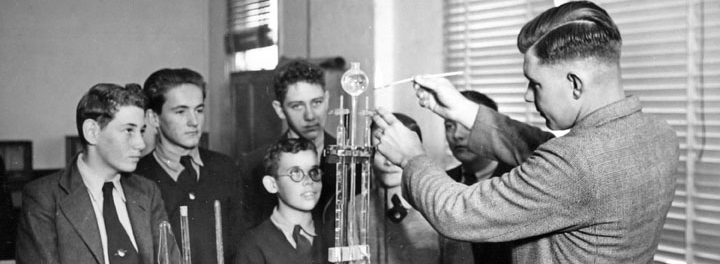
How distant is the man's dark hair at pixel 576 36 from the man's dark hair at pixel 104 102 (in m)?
0.83

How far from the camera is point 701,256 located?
2074 millimetres

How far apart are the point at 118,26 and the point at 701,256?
1.58m

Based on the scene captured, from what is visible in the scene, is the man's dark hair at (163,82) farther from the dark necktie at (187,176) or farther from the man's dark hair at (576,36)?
the man's dark hair at (576,36)

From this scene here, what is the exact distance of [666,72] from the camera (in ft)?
7.03

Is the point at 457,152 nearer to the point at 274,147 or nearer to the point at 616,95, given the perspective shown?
the point at 274,147

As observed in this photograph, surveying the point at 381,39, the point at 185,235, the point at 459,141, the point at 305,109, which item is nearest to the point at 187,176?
the point at 185,235

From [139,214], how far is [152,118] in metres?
0.21

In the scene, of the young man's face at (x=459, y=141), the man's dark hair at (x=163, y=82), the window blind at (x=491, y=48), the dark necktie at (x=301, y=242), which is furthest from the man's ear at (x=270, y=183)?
the window blind at (x=491, y=48)

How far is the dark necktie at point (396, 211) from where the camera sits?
209cm

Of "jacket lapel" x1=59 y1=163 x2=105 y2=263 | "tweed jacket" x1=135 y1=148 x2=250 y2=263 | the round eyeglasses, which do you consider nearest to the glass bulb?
the round eyeglasses

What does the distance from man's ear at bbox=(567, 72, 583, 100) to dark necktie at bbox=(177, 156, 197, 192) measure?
845 mm

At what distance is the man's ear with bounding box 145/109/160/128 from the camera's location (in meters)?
1.67

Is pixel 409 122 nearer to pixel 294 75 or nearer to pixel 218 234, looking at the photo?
pixel 294 75

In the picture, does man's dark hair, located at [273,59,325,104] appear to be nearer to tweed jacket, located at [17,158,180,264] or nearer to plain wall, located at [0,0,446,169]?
plain wall, located at [0,0,446,169]
